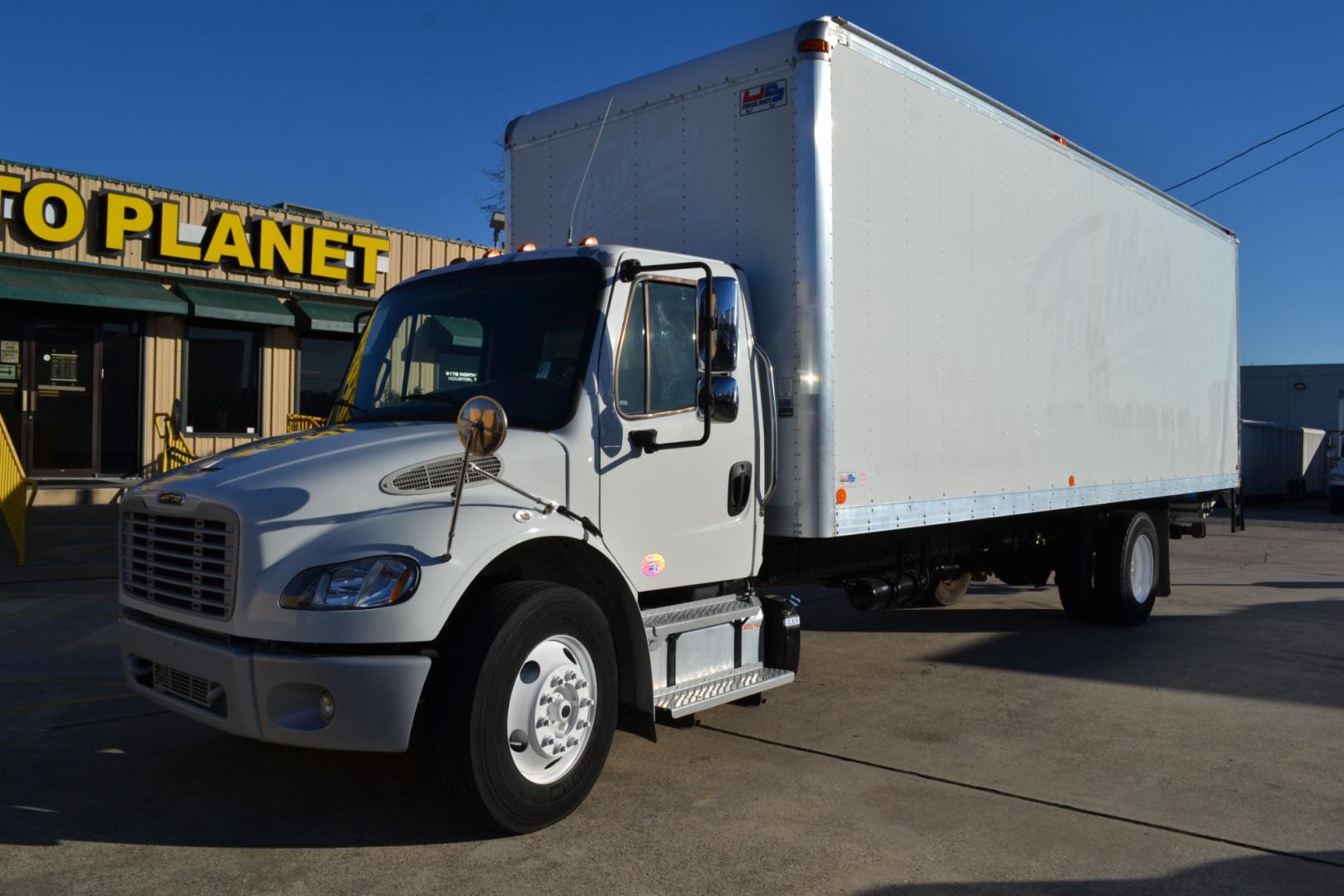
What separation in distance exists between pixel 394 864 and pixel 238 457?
6.25ft

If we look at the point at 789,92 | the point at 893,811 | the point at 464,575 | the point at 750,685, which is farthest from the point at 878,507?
the point at 464,575

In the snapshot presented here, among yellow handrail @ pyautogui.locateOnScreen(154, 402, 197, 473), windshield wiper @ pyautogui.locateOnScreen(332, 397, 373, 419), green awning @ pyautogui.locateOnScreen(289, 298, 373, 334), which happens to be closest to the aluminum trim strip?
windshield wiper @ pyautogui.locateOnScreen(332, 397, 373, 419)

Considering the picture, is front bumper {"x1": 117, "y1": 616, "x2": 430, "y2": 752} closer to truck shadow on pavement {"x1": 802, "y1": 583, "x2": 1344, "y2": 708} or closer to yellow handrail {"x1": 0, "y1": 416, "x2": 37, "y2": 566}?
truck shadow on pavement {"x1": 802, "y1": 583, "x2": 1344, "y2": 708}

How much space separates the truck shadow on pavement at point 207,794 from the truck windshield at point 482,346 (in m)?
1.66

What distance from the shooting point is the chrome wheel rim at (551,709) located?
4.42 meters

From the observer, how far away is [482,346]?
212 inches

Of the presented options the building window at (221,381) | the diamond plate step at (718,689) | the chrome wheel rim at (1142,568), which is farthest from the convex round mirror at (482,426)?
the building window at (221,381)

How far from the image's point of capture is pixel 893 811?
16.0 feet

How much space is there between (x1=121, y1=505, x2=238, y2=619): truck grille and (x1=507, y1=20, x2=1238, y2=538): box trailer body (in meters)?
2.87

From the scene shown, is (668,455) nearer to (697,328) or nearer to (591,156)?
(697,328)

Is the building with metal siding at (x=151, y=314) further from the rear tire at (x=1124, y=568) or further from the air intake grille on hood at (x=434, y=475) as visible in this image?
the air intake grille on hood at (x=434, y=475)

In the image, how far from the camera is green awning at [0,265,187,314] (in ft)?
45.8

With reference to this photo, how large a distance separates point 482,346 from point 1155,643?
677cm

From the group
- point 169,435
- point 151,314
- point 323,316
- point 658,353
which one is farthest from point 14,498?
point 658,353
